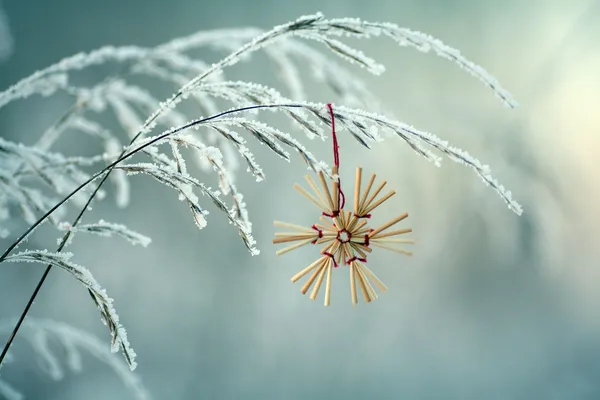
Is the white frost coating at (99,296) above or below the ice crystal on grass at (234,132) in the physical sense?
below

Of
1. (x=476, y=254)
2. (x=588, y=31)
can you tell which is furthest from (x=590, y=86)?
(x=476, y=254)

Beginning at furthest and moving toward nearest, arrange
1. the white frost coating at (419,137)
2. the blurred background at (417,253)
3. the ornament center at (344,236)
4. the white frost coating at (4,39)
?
the blurred background at (417,253), the white frost coating at (4,39), the ornament center at (344,236), the white frost coating at (419,137)

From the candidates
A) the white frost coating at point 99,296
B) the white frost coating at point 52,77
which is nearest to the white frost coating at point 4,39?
the white frost coating at point 52,77

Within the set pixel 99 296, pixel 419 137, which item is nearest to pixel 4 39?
pixel 99 296

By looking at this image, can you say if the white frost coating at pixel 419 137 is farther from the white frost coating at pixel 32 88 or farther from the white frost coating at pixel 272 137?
the white frost coating at pixel 32 88

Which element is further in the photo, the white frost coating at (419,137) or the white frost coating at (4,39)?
the white frost coating at (4,39)

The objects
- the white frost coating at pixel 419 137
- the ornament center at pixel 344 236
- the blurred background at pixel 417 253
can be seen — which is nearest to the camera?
the white frost coating at pixel 419 137

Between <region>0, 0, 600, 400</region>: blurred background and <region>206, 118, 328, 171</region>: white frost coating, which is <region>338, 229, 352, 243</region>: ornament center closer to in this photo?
<region>206, 118, 328, 171</region>: white frost coating

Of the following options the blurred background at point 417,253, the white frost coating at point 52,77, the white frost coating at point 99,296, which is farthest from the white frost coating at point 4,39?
the white frost coating at point 99,296

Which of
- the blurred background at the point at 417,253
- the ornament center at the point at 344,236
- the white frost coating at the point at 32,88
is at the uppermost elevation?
the blurred background at the point at 417,253
